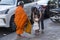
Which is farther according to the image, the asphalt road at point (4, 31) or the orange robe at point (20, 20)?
the asphalt road at point (4, 31)

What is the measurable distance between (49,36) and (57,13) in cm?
403

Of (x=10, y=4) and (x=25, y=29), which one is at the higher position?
(x=10, y=4)

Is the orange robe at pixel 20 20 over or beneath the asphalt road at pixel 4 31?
over

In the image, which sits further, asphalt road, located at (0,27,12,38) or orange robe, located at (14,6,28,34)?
asphalt road, located at (0,27,12,38)

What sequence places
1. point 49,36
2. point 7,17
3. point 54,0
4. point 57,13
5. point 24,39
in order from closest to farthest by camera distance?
point 24,39
point 49,36
point 7,17
point 57,13
point 54,0

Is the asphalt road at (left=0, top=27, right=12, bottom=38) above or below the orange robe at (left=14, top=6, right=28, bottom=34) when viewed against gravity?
below

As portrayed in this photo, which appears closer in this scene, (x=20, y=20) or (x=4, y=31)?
(x=20, y=20)

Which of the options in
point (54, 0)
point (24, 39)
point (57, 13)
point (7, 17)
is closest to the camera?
point (24, 39)

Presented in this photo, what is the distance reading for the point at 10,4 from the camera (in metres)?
11.1

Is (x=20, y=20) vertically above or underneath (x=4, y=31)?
above

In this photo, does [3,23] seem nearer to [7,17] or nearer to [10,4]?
[7,17]

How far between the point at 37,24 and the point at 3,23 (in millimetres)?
1713

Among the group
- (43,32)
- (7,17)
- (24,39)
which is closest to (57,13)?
(43,32)

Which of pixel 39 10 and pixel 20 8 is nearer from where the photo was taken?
pixel 20 8
